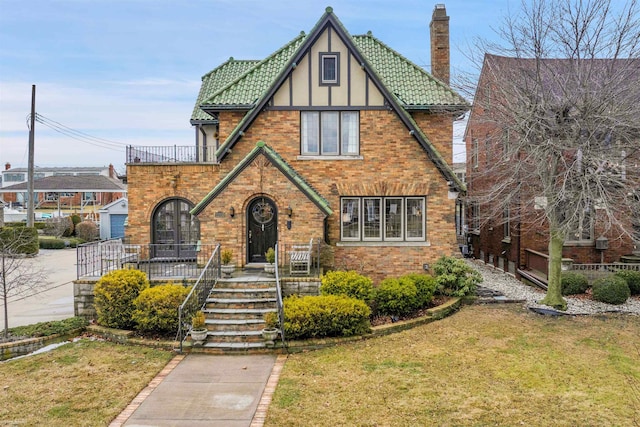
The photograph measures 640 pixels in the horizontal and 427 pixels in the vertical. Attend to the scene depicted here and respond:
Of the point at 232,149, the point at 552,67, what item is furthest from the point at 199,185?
the point at 552,67

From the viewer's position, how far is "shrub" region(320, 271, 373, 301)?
507 inches

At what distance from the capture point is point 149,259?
1218 cm

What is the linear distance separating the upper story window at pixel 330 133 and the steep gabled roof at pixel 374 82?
1.50 meters

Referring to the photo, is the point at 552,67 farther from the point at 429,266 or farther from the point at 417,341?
the point at 417,341

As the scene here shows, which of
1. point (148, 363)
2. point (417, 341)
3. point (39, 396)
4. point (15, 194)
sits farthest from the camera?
point (15, 194)

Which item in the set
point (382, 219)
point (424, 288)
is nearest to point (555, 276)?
point (424, 288)

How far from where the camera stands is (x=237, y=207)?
49.4 ft

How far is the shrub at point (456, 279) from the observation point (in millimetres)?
14805

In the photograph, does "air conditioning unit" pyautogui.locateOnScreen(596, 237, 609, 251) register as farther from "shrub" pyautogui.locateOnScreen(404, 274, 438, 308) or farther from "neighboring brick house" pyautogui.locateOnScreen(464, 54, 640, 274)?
"shrub" pyautogui.locateOnScreen(404, 274, 438, 308)

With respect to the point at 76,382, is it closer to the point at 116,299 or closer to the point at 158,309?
the point at 158,309

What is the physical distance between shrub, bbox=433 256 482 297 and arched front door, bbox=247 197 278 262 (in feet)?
18.7

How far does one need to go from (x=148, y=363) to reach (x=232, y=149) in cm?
864

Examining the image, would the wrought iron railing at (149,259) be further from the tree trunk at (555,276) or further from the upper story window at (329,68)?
the tree trunk at (555,276)

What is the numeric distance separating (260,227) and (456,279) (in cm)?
678
